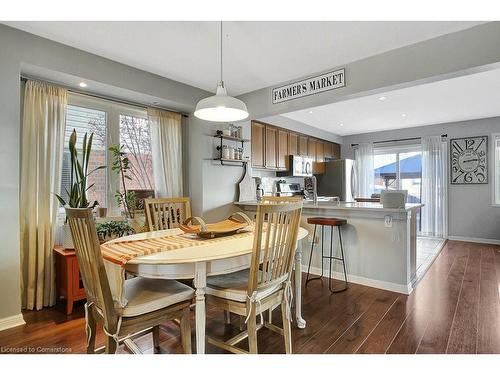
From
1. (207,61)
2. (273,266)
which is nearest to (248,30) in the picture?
(207,61)

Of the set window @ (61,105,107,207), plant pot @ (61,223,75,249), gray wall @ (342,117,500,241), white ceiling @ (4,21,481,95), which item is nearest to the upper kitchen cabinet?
gray wall @ (342,117,500,241)

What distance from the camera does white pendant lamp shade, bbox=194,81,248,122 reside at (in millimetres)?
1921

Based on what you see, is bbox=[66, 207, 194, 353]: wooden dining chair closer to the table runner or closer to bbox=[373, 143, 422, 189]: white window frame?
the table runner

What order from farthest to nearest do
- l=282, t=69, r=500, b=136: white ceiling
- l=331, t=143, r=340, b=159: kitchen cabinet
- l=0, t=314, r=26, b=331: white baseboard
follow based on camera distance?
l=331, t=143, r=340, b=159: kitchen cabinet → l=282, t=69, r=500, b=136: white ceiling → l=0, t=314, r=26, b=331: white baseboard

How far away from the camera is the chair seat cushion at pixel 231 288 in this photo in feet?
5.36

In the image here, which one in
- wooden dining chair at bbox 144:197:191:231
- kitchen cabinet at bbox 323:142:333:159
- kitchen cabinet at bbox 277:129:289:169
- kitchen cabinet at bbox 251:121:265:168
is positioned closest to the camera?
wooden dining chair at bbox 144:197:191:231

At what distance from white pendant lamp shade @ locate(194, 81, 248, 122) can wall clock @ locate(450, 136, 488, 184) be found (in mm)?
5390

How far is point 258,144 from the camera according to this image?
4594mm

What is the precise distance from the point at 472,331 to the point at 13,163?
149 inches

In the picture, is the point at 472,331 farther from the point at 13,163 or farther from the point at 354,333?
the point at 13,163

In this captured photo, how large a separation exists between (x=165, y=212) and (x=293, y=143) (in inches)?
136

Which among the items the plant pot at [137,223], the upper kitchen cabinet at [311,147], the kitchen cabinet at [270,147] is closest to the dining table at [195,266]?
the plant pot at [137,223]
